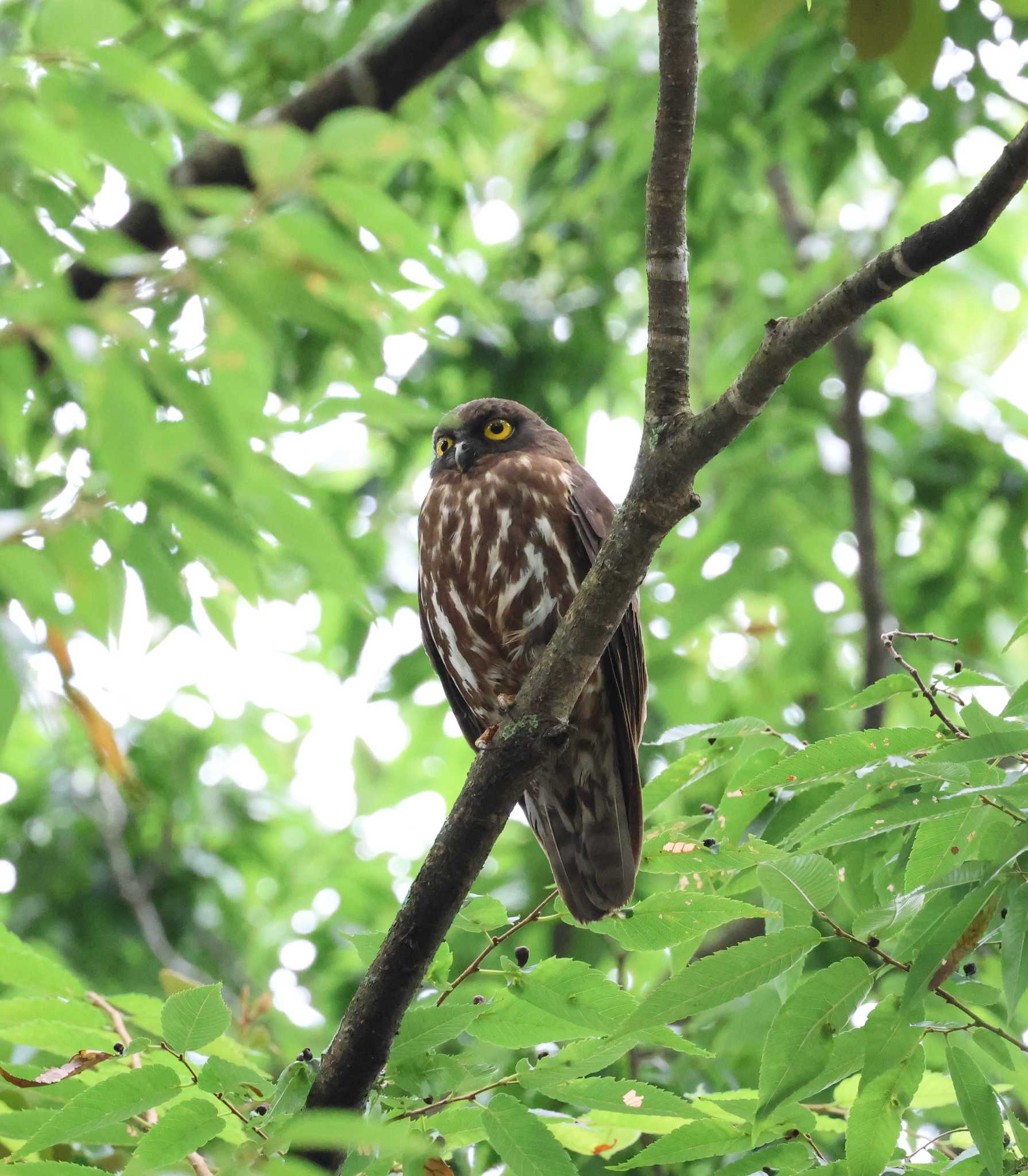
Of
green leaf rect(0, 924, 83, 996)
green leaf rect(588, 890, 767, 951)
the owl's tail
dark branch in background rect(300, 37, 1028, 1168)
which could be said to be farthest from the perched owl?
green leaf rect(0, 924, 83, 996)

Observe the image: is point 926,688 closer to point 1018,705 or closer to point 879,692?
point 879,692

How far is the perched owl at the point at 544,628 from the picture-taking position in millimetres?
3662

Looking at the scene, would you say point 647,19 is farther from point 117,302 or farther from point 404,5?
point 117,302

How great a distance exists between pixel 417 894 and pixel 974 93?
4.21m

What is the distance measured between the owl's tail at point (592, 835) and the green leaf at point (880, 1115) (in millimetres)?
1521

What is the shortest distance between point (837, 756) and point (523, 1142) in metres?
0.82

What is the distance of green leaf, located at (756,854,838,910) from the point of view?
1.99 metres

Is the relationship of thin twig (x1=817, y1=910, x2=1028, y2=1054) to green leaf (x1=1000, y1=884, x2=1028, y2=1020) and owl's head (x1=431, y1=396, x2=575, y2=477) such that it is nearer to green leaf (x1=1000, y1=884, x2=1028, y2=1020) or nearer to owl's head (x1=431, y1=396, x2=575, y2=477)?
green leaf (x1=1000, y1=884, x2=1028, y2=1020)

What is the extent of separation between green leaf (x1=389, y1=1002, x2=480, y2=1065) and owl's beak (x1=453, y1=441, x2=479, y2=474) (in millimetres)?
2408

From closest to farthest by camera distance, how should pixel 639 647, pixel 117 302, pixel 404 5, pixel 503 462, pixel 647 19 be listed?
Result: pixel 117 302 → pixel 639 647 → pixel 503 462 → pixel 404 5 → pixel 647 19

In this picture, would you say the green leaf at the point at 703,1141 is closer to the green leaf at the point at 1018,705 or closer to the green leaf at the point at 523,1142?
the green leaf at the point at 523,1142

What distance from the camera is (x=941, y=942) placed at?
1782 millimetres

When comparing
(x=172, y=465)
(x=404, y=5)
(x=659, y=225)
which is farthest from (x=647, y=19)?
(x=172, y=465)

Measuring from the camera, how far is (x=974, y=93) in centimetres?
494
